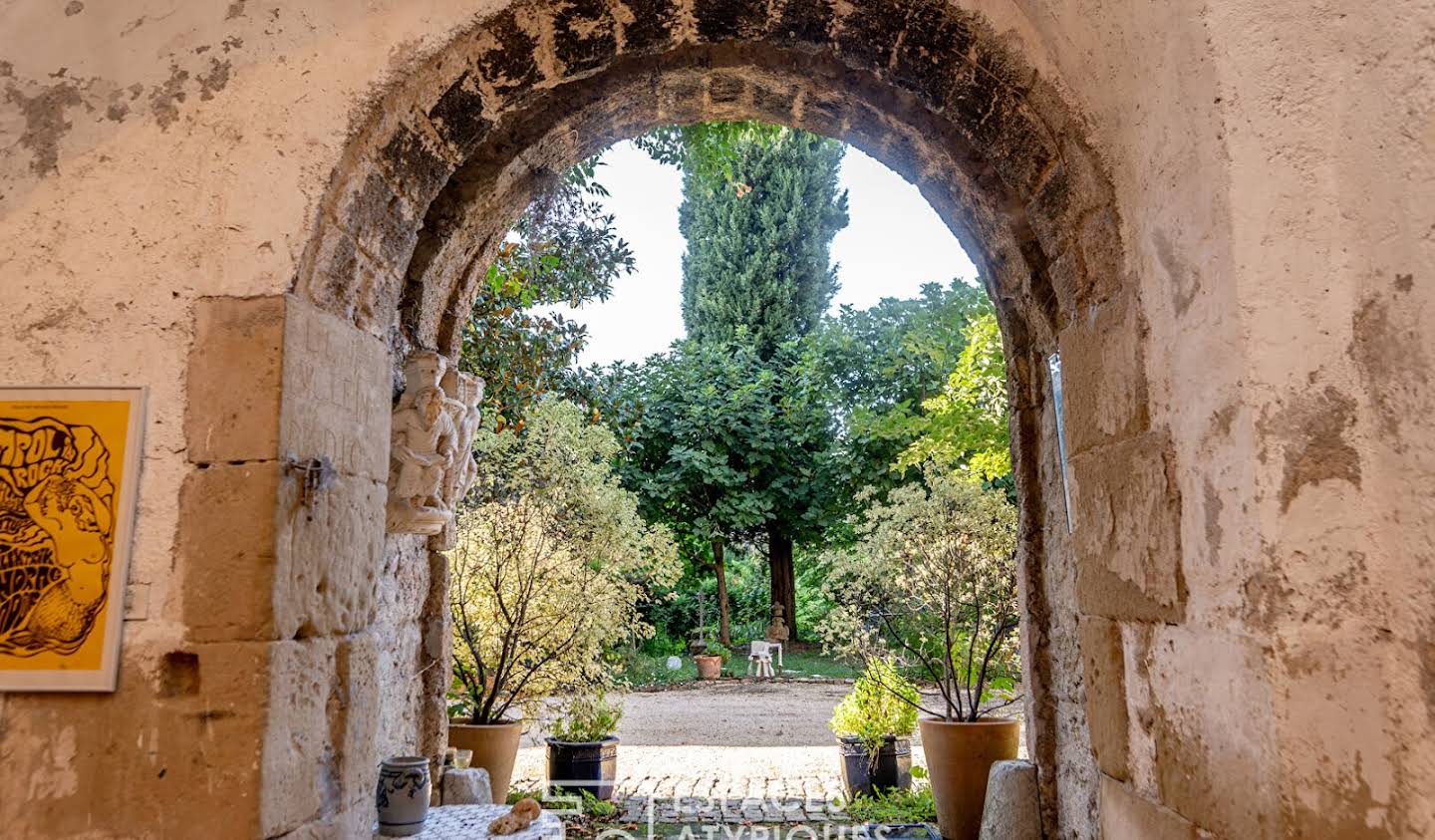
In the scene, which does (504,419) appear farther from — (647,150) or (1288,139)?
(1288,139)

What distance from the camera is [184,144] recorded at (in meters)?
2.19

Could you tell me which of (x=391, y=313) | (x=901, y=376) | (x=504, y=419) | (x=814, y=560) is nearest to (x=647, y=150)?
(x=504, y=419)

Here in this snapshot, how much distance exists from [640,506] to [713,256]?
5690 mm

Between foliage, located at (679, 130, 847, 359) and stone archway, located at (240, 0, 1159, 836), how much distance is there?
13.4 metres

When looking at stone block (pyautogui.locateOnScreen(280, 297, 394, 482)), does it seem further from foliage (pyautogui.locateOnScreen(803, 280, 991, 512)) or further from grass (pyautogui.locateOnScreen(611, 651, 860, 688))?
grass (pyautogui.locateOnScreen(611, 651, 860, 688))

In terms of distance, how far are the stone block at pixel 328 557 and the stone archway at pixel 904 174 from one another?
43 mm

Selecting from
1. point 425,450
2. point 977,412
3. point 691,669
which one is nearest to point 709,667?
point 691,669

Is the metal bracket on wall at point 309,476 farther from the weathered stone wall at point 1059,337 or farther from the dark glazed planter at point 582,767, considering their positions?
the dark glazed planter at point 582,767

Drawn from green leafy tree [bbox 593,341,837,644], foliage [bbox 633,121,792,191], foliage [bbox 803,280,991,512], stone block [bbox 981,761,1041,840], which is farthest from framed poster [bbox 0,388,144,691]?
green leafy tree [bbox 593,341,837,644]

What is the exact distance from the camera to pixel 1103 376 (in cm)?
227

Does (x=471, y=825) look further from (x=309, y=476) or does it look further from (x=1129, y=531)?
(x=1129, y=531)

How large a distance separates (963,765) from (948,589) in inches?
41.9

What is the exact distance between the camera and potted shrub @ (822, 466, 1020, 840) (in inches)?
194

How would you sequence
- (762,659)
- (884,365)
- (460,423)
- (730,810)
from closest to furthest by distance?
1. (460,423)
2. (730,810)
3. (762,659)
4. (884,365)
